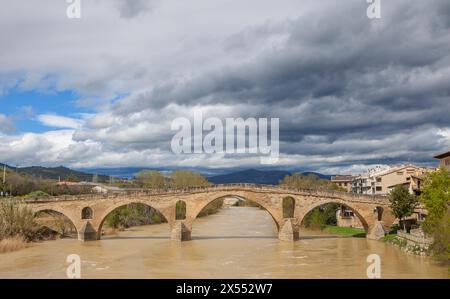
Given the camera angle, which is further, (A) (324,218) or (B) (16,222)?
(A) (324,218)

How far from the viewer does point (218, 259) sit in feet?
105

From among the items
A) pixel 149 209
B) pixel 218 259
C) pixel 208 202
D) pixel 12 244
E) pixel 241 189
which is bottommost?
pixel 218 259

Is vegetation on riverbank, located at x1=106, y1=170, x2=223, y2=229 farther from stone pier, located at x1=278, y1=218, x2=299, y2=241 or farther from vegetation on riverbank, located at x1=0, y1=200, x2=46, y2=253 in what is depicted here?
vegetation on riverbank, located at x1=0, y1=200, x2=46, y2=253

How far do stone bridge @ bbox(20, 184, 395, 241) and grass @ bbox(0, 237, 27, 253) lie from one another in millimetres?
5625

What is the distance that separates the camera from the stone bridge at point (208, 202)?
4234 centimetres

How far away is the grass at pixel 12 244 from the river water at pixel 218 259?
2.29 feet

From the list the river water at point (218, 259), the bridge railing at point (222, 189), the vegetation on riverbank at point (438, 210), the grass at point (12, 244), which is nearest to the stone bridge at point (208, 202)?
the bridge railing at point (222, 189)

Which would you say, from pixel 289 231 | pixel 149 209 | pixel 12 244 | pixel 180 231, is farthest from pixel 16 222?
pixel 149 209

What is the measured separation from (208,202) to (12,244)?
15.9 m

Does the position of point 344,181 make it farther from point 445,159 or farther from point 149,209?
point 445,159

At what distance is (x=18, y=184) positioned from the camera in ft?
222

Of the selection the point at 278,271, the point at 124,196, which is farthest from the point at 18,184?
A: the point at 278,271

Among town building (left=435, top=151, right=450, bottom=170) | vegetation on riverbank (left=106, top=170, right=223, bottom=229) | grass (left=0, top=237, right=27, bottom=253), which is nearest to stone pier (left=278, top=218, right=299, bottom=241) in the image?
vegetation on riverbank (left=106, top=170, right=223, bottom=229)
